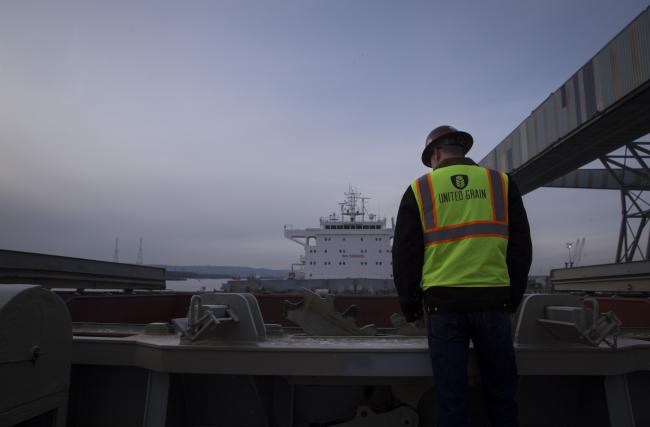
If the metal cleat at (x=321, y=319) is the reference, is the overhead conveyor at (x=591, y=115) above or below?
above

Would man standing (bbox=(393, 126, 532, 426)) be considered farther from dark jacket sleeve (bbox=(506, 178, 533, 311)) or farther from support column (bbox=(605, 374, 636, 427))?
support column (bbox=(605, 374, 636, 427))

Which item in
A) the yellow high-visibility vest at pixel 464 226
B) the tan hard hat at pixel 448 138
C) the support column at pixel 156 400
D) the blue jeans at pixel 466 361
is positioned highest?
the tan hard hat at pixel 448 138

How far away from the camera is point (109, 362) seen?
2465mm

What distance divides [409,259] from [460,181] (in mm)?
481

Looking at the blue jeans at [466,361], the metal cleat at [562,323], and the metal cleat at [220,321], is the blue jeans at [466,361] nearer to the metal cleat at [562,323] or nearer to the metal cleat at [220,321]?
the metal cleat at [562,323]

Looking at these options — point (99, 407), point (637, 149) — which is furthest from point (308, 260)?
point (99, 407)

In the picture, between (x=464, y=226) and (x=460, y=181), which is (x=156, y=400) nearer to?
(x=464, y=226)

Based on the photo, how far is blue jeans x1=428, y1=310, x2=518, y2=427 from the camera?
200cm

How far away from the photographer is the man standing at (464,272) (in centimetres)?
204

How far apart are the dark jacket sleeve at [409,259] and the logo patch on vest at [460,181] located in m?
0.23

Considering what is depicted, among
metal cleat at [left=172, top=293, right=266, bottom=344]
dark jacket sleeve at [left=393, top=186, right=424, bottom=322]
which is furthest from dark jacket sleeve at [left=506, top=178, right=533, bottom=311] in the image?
metal cleat at [left=172, top=293, right=266, bottom=344]

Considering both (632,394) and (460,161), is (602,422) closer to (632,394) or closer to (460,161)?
(632,394)

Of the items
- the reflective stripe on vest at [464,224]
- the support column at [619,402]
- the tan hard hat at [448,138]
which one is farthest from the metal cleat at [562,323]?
the tan hard hat at [448,138]

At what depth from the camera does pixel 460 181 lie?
2.18 metres
